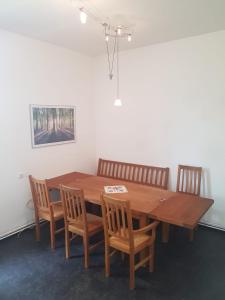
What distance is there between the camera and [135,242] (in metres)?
2.43

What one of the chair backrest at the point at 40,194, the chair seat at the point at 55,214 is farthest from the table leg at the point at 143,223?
the chair backrest at the point at 40,194

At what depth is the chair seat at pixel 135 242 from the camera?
7.78 ft

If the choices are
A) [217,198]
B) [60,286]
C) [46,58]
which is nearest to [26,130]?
[46,58]

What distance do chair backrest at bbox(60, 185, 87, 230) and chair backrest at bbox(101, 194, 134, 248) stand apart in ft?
1.06

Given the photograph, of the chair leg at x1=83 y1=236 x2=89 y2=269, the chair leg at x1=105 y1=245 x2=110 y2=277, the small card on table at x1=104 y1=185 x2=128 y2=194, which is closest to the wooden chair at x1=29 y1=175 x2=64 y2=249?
the chair leg at x1=83 y1=236 x2=89 y2=269

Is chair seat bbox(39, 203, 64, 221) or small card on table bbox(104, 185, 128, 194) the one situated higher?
small card on table bbox(104, 185, 128, 194)

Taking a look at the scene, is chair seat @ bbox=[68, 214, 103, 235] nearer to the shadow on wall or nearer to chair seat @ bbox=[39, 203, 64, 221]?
chair seat @ bbox=[39, 203, 64, 221]

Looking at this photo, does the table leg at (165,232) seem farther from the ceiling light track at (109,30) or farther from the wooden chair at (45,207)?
the ceiling light track at (109,30)

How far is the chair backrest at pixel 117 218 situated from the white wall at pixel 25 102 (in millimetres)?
1707

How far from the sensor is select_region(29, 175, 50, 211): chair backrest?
2.98 m

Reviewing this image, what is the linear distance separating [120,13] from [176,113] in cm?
171

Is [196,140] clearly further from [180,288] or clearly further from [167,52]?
[180,288]

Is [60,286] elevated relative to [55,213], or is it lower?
lower

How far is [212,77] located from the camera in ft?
10.7
